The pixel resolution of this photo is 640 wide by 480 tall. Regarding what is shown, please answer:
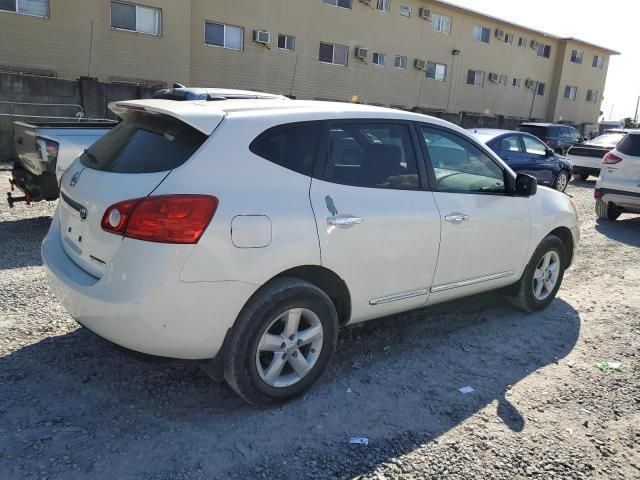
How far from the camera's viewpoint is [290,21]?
2152 centimetres

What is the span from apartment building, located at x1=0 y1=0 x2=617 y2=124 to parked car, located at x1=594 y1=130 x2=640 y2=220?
14.6 m

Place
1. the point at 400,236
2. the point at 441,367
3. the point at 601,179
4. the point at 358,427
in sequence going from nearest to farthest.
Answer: the point at 358,427, the point at 400,236, the point at 441,367, the point at 601,179

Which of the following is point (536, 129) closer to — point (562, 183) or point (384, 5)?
point (562, 183)

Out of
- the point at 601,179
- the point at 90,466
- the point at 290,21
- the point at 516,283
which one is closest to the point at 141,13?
the point at 290,21

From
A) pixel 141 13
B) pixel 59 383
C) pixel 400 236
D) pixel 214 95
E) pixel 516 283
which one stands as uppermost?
pixel 141 13

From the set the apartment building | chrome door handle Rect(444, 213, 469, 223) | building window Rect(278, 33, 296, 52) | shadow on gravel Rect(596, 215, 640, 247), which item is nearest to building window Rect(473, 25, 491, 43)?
the apartment building

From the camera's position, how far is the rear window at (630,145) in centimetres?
907

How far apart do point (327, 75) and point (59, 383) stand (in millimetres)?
21909

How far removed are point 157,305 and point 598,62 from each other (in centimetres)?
4525

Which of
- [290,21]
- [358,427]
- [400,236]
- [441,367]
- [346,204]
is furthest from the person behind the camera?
[290,21]

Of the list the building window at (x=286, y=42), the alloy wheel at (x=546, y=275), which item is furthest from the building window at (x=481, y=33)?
the alloy wheel at (x=546, y=275)

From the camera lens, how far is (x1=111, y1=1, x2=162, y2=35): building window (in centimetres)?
1738

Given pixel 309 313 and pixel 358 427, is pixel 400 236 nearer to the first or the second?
pixel 309 313

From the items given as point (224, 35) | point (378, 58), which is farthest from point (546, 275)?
point (378, 58)
